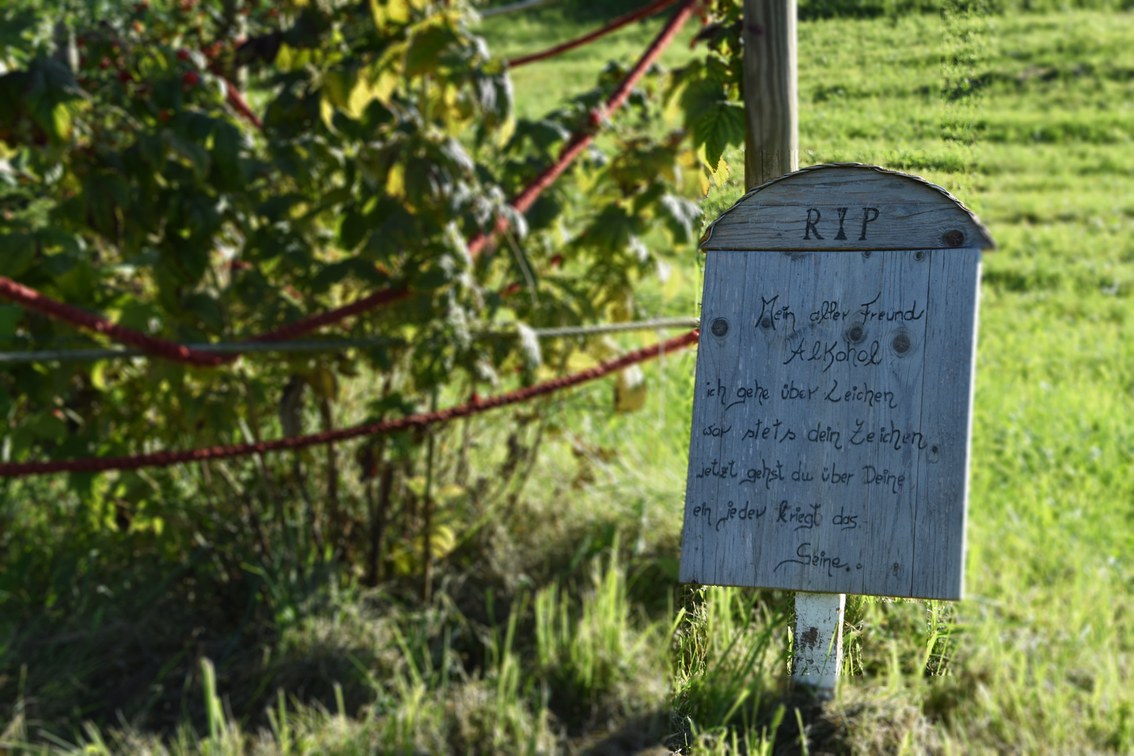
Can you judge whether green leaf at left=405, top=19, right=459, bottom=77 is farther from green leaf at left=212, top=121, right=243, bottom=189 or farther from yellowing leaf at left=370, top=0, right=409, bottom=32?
green leaf at left=212, top=121, right=243, bottom=189

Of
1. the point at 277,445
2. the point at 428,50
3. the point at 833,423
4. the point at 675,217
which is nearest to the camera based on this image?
the point at 833,423

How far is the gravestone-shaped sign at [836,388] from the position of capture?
1018 millimetres

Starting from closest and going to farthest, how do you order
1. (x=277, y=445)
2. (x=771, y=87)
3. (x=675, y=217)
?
(x=771, y=87) < (x=277, y=445) < (x=675, y=217)

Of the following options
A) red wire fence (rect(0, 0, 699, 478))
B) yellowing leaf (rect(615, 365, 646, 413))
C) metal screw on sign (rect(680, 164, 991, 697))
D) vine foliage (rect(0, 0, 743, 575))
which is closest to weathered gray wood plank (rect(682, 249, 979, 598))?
metal screw on sign (rect(680, 164, 991, 697))

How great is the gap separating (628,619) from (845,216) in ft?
6.89

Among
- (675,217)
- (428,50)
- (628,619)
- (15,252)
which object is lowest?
(628,619)

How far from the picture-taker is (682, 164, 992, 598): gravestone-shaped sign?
1018 mm

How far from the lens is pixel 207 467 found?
3000 mm

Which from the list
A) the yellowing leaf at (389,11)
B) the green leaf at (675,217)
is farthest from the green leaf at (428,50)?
the green leaf at (675,217)

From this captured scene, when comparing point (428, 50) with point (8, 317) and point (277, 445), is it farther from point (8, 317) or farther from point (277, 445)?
point (8, 317)

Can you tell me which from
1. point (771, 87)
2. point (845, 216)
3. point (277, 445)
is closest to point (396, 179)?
point (277, 445)

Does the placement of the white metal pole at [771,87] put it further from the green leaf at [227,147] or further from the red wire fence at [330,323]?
the green leaf at [227,147]

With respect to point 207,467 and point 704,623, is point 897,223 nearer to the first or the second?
point 704,623

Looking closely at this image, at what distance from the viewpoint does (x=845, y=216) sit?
1.07 m
